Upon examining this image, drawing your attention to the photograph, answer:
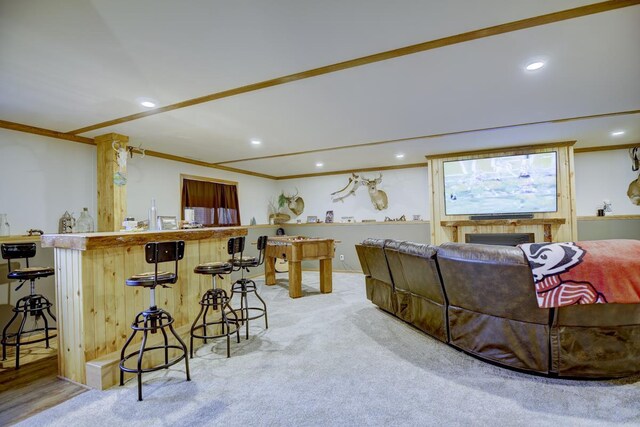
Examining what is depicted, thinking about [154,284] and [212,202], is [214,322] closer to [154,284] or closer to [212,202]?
[154,284]

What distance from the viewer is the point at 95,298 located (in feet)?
8.43

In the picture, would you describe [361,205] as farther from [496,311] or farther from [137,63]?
[137,63]

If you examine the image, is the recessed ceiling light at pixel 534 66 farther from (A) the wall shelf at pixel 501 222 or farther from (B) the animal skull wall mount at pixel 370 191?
(B) the animal skull wall mount at pixel 370 191

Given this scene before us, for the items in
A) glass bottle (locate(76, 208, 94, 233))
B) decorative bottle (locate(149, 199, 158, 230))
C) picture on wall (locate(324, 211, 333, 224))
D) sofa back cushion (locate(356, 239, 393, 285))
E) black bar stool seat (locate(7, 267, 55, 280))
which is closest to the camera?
black bar stool seat (locate(7, 267, 55, 280))

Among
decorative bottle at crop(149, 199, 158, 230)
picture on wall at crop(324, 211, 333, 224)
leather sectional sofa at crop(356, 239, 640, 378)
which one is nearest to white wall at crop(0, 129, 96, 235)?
decorative bottle at crop(149, 199, 158, 230)

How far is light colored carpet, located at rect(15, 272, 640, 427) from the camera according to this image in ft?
6.41

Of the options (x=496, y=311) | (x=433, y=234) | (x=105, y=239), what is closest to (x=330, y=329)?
(x=496, y=311)

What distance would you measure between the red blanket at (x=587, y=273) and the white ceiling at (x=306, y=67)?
151 cm

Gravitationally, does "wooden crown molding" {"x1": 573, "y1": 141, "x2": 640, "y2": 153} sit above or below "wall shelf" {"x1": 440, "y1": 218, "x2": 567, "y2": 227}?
above

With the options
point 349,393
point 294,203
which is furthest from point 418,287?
point 294,203

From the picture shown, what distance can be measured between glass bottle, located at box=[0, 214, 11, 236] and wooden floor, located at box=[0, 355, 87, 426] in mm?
1626

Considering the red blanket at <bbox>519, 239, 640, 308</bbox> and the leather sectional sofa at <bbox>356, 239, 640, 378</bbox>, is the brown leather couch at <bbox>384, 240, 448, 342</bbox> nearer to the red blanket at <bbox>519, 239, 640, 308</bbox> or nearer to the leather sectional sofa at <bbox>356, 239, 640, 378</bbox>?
the leather sectional sofa at <bbox>356, 239, 640, 378</bbox>

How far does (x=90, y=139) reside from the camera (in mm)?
4414

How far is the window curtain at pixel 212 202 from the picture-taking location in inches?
240
